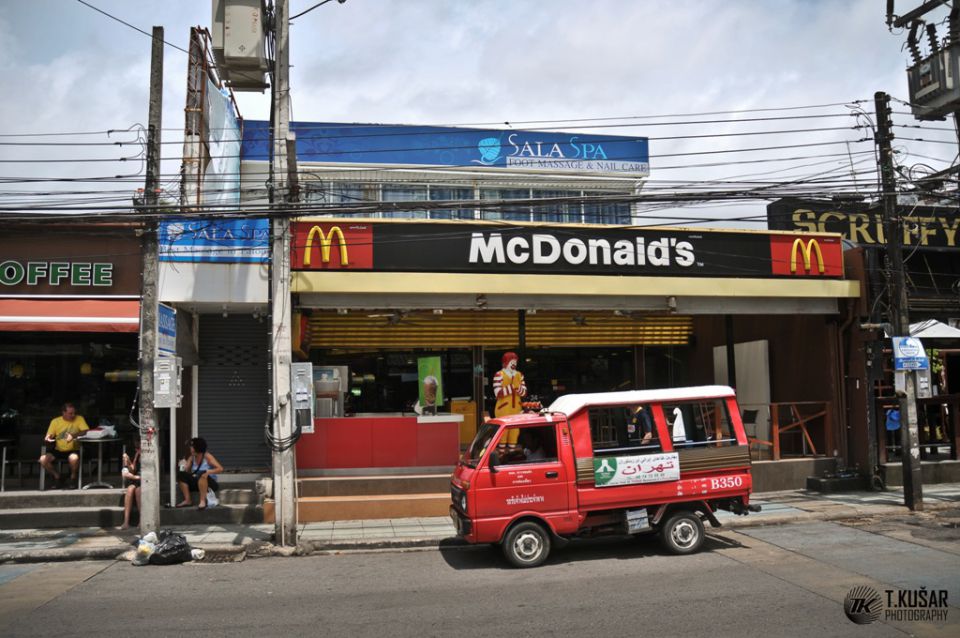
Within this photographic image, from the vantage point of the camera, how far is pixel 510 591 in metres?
8.18

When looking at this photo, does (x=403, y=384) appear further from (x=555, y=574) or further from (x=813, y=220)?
(x=813, y=220)

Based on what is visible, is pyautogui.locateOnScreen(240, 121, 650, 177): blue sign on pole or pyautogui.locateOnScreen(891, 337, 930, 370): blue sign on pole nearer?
pyautogui.locateOnScreen(891, 337, 930, 370): blue sign on pole

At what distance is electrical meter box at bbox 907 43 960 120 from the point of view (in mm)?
10883

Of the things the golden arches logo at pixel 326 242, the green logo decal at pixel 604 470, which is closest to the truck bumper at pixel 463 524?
the green logo decal at pixel 604 470

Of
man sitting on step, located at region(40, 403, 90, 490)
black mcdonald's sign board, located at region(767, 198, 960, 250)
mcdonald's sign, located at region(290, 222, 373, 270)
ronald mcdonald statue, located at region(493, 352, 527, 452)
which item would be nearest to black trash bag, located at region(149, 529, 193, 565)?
man sitting on step, located at region(40, 403, 90, 490)

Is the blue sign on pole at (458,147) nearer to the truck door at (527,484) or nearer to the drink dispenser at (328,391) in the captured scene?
the drink dispenser at (328,391)

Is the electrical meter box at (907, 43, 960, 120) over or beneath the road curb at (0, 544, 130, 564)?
over

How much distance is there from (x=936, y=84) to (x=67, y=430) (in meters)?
15.6

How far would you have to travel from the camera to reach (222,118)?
49.2 ft

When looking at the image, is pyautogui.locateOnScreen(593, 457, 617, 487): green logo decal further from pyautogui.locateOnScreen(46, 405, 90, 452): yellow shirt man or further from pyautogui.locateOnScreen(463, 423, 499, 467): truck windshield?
pyautogui.locateOnScreen(46, 405, 90, 452): yellow shirt man

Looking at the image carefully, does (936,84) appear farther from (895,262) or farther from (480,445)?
(480,445)

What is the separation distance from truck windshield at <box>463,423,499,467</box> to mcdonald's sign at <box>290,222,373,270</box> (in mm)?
5016

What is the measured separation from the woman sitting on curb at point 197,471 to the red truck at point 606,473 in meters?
5.04

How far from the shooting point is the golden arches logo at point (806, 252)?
15516 mm
